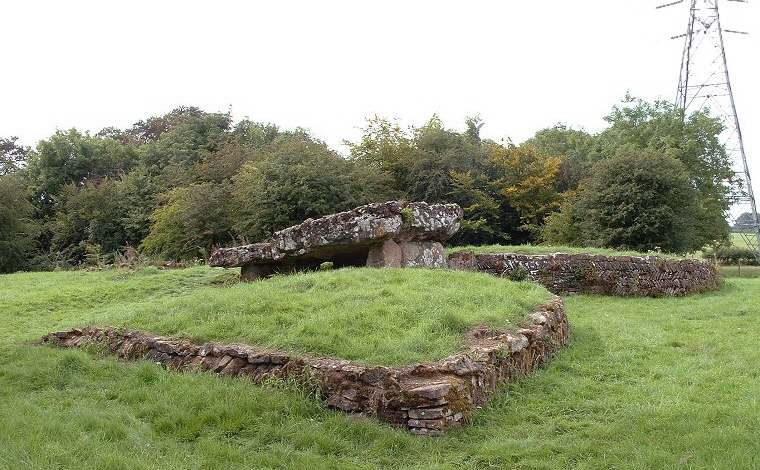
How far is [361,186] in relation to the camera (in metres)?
24.7

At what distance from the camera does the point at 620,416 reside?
663 cm

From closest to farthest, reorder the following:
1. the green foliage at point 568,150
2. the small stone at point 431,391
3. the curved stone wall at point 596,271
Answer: the small stone at point 431,391, the curved stone wall at point 596,271, the green foliage at point 568,150

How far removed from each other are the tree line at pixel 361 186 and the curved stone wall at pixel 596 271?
517 centimetres

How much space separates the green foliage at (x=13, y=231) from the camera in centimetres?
2788

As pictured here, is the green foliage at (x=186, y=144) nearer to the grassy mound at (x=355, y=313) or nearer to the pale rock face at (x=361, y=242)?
the pale rock face at (x=361, y=242)

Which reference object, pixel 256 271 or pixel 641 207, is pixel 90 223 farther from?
pixel 641 207

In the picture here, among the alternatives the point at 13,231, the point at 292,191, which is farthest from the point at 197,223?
the point at 13,231

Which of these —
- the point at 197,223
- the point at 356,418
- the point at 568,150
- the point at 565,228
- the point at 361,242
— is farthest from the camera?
the point at 568,150

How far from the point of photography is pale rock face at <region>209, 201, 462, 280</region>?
43.3ft

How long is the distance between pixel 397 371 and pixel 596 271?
11375mm

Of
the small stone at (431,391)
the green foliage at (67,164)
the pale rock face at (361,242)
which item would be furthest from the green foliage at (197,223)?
the small stone at (431,391)

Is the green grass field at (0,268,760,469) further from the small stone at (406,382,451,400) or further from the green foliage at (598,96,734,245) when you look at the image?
the green foliage at (598,96,734,245)

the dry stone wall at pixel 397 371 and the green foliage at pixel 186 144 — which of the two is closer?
the dry stone wall at pixel 397 371

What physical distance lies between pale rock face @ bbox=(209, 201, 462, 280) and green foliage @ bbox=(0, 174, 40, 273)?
18.0m
